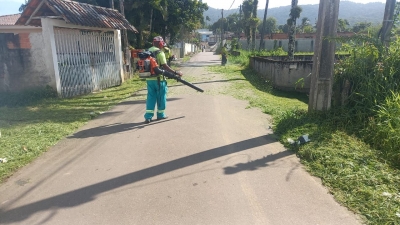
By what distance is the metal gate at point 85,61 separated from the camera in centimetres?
971

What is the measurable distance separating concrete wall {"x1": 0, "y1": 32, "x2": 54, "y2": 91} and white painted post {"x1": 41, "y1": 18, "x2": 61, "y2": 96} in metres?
0.18

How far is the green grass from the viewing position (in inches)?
186

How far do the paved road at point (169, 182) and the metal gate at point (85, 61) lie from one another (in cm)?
472

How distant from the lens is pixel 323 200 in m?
3.18

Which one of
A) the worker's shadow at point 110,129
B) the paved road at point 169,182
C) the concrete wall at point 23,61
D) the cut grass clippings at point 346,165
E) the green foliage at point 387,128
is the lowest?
the worker's shadow at point 110,129

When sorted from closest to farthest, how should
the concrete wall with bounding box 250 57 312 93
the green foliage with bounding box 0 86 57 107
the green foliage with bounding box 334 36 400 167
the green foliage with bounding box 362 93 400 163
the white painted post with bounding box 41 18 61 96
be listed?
the green foliage with bounding box 362 93 400 163
the green foliage with bounding box 334 36 400 167
the green foliage with bounding box 0 86 57 107
the white painted post with bounding box 41 18 61 96
the concrete wall with bounding box 250 57 312 93

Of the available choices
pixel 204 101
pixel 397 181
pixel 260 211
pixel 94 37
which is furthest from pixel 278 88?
pixel 260 211

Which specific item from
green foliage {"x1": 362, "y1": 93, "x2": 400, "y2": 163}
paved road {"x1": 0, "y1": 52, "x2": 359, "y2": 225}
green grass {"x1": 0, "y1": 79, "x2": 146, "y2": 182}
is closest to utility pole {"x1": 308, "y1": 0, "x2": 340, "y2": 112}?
green foliage {"x1": 362, "y1": 93, "x2": 400, "y2": 163}

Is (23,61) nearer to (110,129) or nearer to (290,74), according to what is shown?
(110,129)

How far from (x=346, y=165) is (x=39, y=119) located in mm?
6340

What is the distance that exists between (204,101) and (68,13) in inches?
198

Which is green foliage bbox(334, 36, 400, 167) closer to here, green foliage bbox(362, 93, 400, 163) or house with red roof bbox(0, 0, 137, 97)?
green foliage bbox(362, 93, 400, 163)

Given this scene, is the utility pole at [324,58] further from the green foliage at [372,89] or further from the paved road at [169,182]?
the paved road at [169,182]

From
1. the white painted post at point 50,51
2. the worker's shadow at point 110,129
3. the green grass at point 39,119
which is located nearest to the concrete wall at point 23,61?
the white painted post at point 50,51
